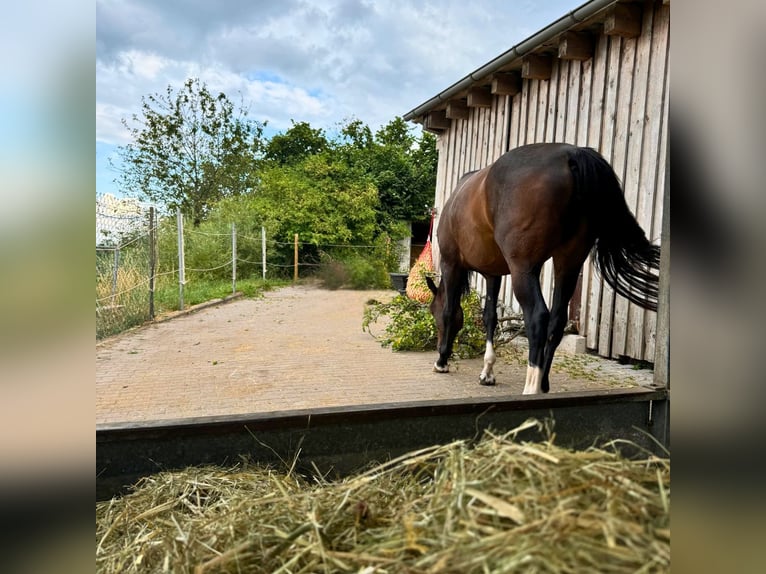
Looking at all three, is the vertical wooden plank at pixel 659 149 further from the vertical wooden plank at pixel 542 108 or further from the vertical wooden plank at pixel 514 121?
the vertical wooden plank at pixel 514 121

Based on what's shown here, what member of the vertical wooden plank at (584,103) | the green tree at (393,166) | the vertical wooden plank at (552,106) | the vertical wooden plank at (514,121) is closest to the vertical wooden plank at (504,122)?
the vertical wooden plank at (514,121)

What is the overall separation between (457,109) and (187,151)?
9.12 m

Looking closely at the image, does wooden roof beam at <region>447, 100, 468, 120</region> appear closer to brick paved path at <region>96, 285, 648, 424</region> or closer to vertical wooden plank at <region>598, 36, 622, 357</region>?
vertical wooden plank at <region>598, 36, 622, 357</region>

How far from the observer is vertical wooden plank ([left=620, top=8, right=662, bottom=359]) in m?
3.61

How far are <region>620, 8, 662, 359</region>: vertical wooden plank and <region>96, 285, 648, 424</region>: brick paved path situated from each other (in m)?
0.48

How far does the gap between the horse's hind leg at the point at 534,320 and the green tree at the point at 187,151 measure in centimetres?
1190

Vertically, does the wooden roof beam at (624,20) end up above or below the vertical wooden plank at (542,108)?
above

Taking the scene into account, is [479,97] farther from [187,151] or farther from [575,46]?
[187,151]

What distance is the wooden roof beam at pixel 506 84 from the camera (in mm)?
5094

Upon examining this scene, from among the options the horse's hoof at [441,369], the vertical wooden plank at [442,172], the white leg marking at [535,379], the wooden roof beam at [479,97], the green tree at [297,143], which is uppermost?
the green tree at [297,143]

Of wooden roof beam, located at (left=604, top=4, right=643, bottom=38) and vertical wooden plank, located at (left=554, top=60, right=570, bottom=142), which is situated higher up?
wooden roof beam, located at (left=604, top=4, right=643, bottom=38)

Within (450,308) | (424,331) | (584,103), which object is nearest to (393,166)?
(584,103)

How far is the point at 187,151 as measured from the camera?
12.8 metres

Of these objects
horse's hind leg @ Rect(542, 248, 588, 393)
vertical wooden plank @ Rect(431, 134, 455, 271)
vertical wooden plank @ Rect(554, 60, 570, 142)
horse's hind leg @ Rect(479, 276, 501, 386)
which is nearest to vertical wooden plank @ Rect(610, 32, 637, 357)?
vertical wooden plank @ Rect(554, 60, 570, 142)
